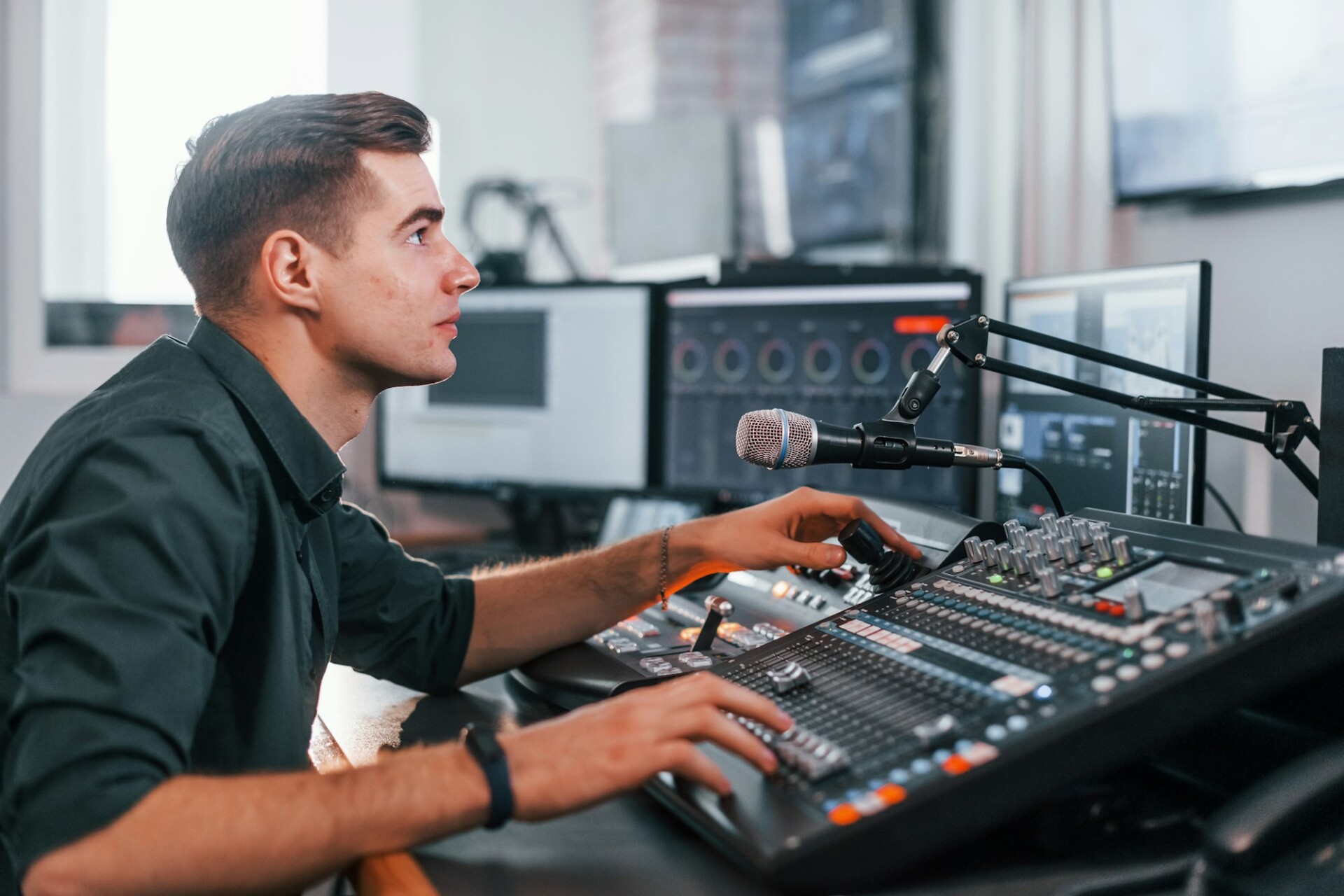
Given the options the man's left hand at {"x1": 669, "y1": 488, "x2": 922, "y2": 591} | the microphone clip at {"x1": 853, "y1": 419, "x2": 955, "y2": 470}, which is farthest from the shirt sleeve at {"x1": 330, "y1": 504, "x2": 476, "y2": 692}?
the microphone clip at {"x1": 853, "y1": 419, "x2": 955, "y2": 470}

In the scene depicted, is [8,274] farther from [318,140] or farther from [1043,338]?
[1043,338]

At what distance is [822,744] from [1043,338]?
1.54ft

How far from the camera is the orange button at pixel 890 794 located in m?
0.63

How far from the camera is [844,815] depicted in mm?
634

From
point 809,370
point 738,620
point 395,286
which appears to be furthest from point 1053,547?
point 809,370

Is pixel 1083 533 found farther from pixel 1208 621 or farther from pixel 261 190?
pixel 261 190

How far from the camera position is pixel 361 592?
1.20 m

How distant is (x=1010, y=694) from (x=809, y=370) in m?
1.12

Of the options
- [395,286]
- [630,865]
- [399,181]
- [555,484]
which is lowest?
[630,865]

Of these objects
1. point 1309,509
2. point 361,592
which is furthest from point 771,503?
point 1309,509

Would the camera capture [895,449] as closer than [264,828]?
No

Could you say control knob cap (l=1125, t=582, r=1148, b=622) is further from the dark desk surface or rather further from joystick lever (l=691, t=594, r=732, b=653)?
joystick lever (l=691, t=594, r=732, b=653)

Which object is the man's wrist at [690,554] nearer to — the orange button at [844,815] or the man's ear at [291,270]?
the man's ear at [291,270]

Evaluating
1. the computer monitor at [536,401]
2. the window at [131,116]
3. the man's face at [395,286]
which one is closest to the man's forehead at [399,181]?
the man's face at [395,286]
